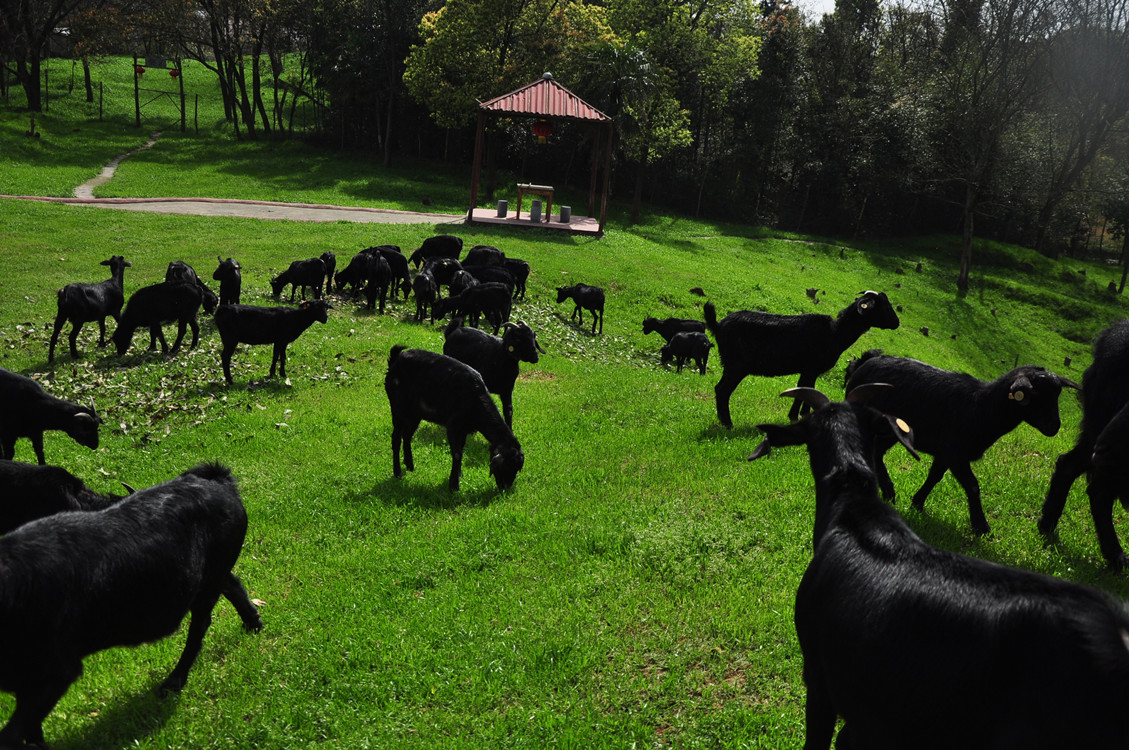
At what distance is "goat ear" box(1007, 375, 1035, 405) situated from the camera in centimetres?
725

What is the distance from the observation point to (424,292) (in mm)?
18891

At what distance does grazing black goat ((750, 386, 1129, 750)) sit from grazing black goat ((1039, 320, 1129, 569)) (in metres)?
3.49

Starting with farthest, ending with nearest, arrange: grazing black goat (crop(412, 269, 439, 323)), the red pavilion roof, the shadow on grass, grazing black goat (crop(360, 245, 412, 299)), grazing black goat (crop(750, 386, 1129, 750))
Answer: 1. the red pavilion roof
2. grazing black goat (crop(360, 245, 412, 299))
3. grazing black goat (crop(412, 269, 439, 323))
4. the shadow on grass
5. grazing black goat (crop(750, 386, 1129, 750))

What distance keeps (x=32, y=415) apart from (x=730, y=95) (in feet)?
156

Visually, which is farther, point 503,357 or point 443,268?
point 443,268

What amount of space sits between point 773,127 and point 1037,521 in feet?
150

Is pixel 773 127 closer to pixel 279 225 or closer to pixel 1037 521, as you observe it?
pixel 279 225

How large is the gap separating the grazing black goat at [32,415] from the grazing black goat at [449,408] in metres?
3.96

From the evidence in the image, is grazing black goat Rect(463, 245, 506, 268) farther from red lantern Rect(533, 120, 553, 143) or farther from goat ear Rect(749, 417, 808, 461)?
goat ear Rect(749, 417, 808, 461)

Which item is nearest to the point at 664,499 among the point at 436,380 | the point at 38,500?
the point at 436,380

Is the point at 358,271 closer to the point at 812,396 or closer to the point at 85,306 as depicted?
the point at 85,306

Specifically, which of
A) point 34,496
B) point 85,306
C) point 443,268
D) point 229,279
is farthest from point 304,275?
point 34,496

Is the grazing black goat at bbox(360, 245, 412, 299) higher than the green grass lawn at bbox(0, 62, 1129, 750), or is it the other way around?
the grazing black goat at bbox(360, 245, 412, 299)

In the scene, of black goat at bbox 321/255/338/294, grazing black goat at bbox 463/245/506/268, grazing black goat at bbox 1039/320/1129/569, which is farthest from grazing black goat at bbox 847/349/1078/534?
grazing black goat at bbox 463/245/506/268
